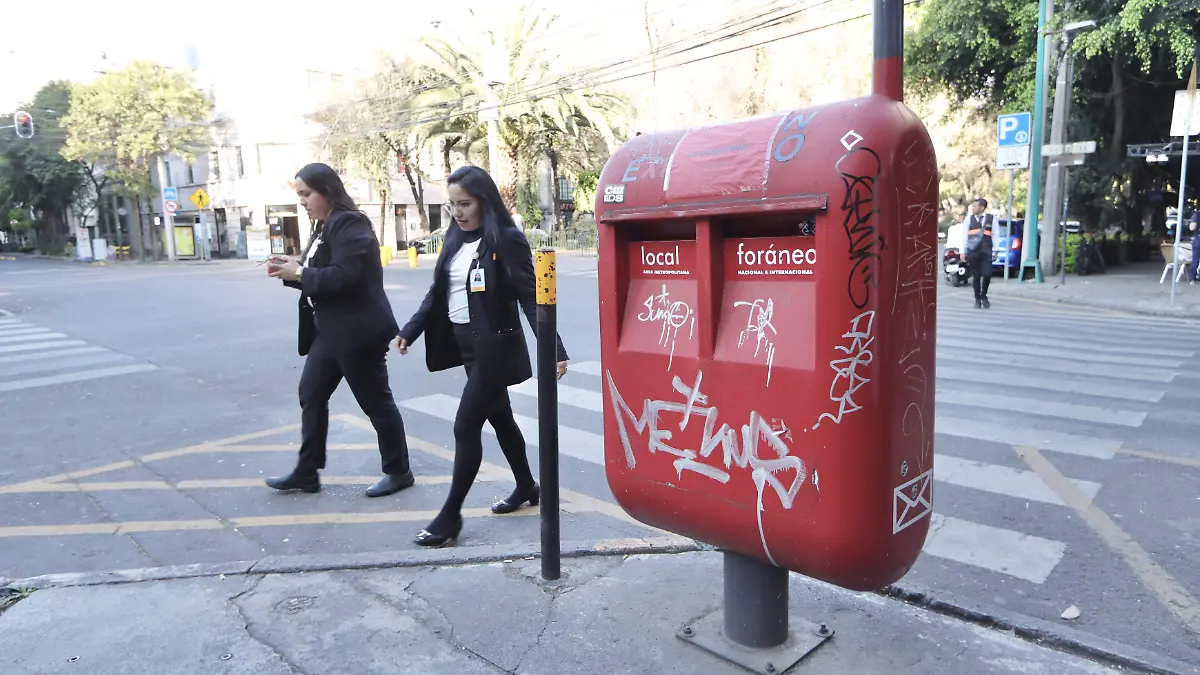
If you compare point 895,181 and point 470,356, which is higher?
point 895,181

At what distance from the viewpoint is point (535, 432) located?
6.25 meters

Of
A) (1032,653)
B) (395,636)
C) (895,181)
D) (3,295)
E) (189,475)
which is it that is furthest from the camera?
(3,295)

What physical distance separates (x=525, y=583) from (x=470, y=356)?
47.4 inches

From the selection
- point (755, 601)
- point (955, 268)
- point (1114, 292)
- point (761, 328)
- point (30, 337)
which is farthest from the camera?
point (955, 268)

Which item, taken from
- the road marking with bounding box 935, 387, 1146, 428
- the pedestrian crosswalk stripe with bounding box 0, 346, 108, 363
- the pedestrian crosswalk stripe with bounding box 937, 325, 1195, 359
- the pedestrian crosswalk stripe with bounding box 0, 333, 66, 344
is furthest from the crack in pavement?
the pedestrian crosswalk stripe with bounding box 0, 333, 66, 344

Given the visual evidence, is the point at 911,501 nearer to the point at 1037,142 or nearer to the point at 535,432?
the point at 535,432

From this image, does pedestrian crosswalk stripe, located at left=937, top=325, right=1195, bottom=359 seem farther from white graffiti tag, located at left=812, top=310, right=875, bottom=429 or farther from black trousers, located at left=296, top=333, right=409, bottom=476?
white graffiti tag, located at left=812, top=310, right=875, bottom=429

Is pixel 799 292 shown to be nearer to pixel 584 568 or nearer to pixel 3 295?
pixel 584 568

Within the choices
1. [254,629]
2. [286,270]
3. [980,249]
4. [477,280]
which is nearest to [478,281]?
[477,280]

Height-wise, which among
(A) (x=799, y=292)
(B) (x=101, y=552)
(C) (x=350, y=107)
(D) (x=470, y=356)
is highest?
(C) (x=350, y=107)

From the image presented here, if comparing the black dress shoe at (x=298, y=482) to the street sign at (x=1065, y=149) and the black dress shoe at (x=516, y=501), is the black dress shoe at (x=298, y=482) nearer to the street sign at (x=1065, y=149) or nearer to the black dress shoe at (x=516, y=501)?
the black dress shoe at (x=516, y=501)

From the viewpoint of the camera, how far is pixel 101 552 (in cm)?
418

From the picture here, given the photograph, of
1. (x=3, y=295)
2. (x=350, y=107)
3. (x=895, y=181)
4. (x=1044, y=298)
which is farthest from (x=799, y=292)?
(x=350, y=107)

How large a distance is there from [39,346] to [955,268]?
645 inches
